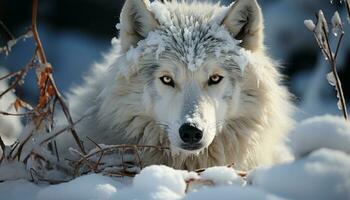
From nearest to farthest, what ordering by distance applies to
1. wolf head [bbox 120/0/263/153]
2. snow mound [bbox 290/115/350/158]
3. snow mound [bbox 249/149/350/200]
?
snow mound [bbox 249/149/350/200] < snow mound [bbox 290/115/350/158] < wolf head [bbox 120/0/263/153]

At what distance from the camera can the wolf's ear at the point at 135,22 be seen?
368cm

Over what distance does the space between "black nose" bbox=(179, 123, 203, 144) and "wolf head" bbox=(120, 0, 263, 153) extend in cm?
9

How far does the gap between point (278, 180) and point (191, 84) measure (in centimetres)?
152


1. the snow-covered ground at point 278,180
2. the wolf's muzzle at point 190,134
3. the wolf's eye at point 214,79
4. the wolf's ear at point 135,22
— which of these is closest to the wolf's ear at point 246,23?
the wolf's eye at point 214,79

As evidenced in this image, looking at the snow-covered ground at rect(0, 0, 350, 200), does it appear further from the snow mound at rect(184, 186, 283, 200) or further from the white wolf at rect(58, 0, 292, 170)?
the white wolf at rect(58, 0, 292, 170)

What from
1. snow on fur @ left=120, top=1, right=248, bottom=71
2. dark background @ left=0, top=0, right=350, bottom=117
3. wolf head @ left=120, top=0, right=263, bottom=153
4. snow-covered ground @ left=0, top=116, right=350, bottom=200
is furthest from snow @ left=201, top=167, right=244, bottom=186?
dark background @ left=0, top=0, right=350, bottom=117

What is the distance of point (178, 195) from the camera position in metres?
2.28

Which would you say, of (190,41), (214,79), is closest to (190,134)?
(214,79)

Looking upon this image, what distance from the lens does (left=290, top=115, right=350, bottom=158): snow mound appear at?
212cm

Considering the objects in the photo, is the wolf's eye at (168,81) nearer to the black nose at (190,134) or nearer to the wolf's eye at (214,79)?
the wolf's eye at (214,79)

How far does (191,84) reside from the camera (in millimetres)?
3510

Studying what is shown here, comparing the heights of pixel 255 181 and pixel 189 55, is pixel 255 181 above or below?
below

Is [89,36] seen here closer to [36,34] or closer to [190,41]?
[190,41]

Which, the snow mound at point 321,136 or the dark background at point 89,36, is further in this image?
the dark background at point 89,36
